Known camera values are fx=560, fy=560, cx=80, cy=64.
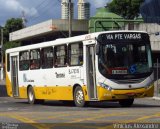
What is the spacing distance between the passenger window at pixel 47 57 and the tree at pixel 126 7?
5418 centimetres

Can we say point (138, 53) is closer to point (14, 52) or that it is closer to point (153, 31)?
point (14, 52)

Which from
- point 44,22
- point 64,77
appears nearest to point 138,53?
point 64,77

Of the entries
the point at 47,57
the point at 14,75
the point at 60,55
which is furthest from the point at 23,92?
the point at 60,55

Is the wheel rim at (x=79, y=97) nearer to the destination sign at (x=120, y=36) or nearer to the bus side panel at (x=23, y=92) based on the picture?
the destination sign at (x=120, y=36)

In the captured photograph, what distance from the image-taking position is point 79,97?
2347 centimetres

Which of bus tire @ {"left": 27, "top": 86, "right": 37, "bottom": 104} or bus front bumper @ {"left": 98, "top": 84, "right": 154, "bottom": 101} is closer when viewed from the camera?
bus front bumper @ {"left": 98, "top": 84, "right": 154, "bottom": 101}

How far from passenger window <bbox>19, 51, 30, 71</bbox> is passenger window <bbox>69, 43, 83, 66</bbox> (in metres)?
4.91

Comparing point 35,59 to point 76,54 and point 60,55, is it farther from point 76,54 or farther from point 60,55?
point 76,54

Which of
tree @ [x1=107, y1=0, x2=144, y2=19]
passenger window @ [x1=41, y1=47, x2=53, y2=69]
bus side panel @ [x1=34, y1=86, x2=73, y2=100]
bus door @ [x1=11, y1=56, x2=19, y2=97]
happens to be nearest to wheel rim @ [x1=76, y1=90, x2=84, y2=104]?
bus side panel @ [x1=34, y1=86, x2=73, y2=100]

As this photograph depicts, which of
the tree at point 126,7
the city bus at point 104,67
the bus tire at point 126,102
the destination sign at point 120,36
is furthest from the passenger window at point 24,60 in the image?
the tree at point 126,7

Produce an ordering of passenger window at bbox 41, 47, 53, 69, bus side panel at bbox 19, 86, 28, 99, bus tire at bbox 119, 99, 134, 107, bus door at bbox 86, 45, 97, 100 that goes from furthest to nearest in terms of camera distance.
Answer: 1. bus side panel at bbox 19, 86, 28, 99
2. passenger window at bbox 41, 47, 53, 69
3. bus tire at bbox 119, 99, 134, 107
4. bus door at bbox 86, 45, 97, 100

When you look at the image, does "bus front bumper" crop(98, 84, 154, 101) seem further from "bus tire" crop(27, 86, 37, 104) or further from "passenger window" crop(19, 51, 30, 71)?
"passenger window" crop(19, 51, 30, 71)

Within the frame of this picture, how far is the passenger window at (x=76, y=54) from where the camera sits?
23.3 metres

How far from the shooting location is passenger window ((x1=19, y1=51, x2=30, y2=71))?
28.5 m
